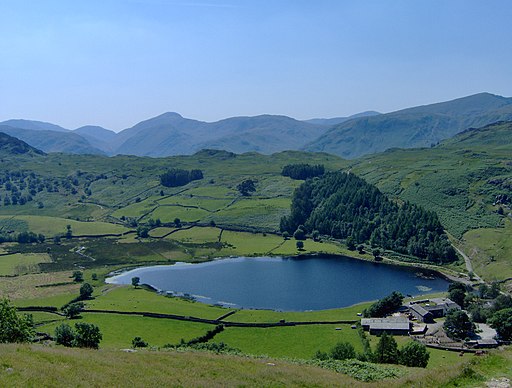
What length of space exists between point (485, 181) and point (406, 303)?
111365mm

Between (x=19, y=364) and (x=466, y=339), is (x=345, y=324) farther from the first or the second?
(x=19, y=364)

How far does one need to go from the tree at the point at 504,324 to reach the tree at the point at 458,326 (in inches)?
150

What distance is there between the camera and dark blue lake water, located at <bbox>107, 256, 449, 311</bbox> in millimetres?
109875

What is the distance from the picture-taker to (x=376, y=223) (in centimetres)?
17238

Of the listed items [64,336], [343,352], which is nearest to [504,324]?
[343,352]

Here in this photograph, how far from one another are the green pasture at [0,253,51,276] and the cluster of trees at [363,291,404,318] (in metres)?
97.1

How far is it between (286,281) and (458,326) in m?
55.3

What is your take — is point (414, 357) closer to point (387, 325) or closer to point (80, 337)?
point (387, 325)

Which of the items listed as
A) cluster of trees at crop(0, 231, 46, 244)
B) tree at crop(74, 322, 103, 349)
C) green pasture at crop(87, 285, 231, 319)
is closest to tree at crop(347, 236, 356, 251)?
green pasture at crop(87, 285, 231, 319)

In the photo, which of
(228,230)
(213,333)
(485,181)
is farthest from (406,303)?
(485,181)

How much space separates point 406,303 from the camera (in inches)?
3905

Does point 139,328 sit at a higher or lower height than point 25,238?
lower

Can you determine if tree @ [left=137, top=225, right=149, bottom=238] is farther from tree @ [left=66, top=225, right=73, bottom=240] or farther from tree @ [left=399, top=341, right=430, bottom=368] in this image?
tree @ [left=399, top=341, right=430, bottom=368]

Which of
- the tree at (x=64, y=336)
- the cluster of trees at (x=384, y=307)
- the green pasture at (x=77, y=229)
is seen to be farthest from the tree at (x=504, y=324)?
the green pasture at (x=77, y=229)
